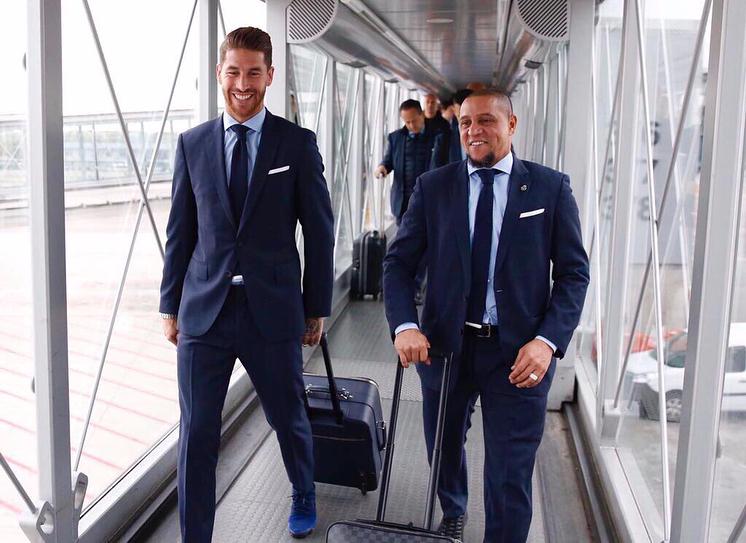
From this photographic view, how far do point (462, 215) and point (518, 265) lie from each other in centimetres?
24

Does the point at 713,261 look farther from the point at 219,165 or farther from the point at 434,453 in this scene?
the point at 219,165

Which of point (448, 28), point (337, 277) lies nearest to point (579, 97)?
point (448, 28)

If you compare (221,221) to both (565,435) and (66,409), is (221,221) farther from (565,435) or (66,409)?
(565,435)

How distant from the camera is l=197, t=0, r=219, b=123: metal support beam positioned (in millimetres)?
3812

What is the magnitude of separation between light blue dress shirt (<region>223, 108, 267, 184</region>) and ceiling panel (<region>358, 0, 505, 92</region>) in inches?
83.7

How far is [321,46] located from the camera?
15.7 ft

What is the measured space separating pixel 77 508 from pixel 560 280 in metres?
1.81

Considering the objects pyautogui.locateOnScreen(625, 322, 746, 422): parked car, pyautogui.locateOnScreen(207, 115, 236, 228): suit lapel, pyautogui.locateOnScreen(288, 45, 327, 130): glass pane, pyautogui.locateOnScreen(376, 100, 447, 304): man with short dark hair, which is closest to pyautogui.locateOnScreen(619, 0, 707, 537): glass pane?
pyautogui.locateOnScreen(625, 322, 746, 422): parked car

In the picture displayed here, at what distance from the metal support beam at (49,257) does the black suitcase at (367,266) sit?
4.85m

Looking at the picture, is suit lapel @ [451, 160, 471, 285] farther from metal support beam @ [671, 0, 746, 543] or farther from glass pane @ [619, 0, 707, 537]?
glass pane @ [619, 0, 707, 537]

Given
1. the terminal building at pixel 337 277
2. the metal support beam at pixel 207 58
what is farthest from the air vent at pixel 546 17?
the metal support beam at pixel 207 58

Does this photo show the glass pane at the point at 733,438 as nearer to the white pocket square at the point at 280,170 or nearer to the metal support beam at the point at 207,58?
the white pocket square at the point at 280,170

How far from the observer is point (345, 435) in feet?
10.4

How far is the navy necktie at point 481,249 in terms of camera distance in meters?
2.41
